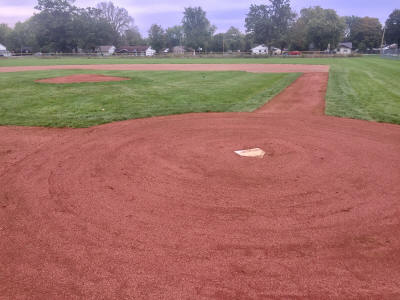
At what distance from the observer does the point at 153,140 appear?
27.3 ft

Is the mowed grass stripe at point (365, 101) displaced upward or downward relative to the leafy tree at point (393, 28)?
downward

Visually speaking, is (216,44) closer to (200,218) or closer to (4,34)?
(4,34)

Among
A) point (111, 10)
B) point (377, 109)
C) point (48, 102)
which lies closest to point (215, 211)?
point (377, 109)

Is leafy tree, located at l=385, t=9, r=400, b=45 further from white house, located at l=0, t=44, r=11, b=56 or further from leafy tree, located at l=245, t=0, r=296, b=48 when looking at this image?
white house, located at l=0, t=44, r=11, b=56

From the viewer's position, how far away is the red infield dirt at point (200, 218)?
347cm

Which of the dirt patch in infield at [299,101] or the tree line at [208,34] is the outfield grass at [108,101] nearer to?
the dirt patch in infield at [299,101]

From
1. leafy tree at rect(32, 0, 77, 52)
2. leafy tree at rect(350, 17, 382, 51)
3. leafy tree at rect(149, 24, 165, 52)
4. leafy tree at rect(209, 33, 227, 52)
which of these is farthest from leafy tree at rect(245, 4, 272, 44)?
leafy tree at rect(32, 0, 77, 52)

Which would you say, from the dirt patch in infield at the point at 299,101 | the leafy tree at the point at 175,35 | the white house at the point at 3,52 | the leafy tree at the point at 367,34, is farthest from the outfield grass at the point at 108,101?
the leafy tree at the point at 367,34

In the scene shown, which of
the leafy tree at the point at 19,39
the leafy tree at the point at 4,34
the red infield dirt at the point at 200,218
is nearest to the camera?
the red infield dirt at the point at 200,218

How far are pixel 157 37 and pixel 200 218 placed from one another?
335 ft

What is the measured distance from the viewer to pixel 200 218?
4.66 m

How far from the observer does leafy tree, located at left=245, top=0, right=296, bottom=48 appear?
293ft

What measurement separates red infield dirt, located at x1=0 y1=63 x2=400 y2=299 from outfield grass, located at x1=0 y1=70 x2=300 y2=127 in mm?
2924

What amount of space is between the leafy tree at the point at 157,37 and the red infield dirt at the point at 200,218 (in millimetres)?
97310
